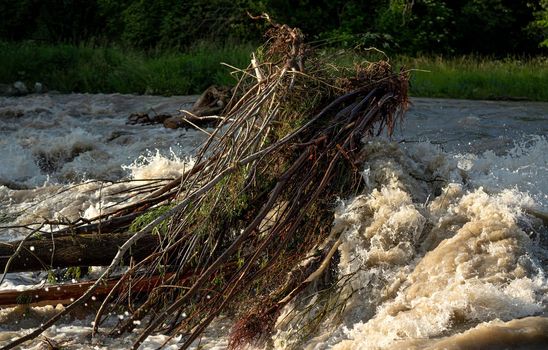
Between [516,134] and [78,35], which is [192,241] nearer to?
[516,134]

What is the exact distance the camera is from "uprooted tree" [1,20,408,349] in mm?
6023

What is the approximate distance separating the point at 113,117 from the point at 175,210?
10.4 m

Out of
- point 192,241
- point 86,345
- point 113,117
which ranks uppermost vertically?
point 192,241

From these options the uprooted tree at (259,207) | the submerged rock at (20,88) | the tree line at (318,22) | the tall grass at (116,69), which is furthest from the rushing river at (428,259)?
the tree line at (318,22)

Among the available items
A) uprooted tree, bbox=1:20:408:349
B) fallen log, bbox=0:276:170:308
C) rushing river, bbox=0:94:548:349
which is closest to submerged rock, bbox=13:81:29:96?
rushing river, bbox=0:94:548:349

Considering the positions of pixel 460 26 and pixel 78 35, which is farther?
pixel 78 35

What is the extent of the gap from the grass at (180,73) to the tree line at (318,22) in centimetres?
321

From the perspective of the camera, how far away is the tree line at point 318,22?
24.4 m

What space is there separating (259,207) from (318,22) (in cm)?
1979

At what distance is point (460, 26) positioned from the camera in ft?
84.0

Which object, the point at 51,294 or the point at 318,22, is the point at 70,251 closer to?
the point at 51,294

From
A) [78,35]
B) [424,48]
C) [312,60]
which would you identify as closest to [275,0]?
[424,48]

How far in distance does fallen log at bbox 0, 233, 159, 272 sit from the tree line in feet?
58.3

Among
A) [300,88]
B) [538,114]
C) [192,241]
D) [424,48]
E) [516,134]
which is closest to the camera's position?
[192,241]
